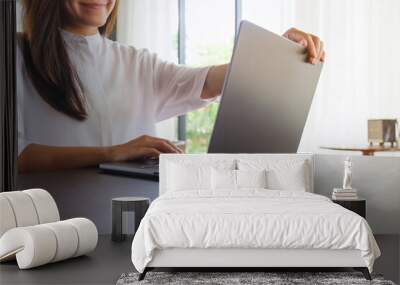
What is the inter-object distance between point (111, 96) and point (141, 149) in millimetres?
605

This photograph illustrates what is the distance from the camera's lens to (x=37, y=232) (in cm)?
487

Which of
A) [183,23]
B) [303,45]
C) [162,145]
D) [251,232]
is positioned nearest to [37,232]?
[251,232]

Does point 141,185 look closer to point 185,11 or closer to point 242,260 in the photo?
point 185,11

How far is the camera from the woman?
6527 mm

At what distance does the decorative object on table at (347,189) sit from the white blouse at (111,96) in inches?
61.0

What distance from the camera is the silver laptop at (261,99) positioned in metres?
6.19

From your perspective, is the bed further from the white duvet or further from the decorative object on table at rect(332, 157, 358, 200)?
the decorative object on table at rect(332, 157, 358, 200)

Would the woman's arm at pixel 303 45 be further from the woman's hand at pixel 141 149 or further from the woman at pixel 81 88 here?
the woman's hand at pixel 141 149

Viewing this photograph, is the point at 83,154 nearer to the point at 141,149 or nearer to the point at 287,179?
the point at 141,149

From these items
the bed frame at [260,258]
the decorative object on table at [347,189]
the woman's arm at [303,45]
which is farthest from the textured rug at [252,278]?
the woman's arm at [303,45]

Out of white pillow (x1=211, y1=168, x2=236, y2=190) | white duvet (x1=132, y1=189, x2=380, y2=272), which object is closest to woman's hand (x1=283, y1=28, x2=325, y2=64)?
white pillow (x1=211, y1=168, x2=236, y2=190)

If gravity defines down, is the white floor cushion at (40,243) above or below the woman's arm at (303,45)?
below

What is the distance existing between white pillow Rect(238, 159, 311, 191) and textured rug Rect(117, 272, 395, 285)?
1.33 metres

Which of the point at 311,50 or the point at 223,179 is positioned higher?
the point at 311,50
